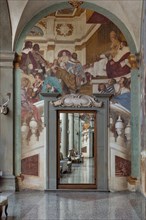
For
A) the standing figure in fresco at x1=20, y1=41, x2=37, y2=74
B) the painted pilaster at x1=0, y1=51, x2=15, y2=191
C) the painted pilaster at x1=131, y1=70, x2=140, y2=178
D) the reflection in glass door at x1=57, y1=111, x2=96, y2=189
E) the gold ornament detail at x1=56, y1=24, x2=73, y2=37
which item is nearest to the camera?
the reflection in glass door at x1=57, y1=111, x2=96, y2=189

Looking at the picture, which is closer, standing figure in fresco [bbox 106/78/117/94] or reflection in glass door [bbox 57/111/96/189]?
reflection in glass door [bbox 57/111/96/189]

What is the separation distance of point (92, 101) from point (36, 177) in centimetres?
296

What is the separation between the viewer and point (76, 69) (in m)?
12.4

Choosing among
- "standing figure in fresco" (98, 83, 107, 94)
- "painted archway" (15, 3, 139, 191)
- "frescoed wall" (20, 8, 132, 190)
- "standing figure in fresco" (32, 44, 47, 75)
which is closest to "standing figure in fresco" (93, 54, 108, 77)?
"frescoed wall" (20, 8, 132, 190)

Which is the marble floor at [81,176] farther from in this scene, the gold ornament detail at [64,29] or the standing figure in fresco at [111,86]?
the gold ornament detail at [64,29]

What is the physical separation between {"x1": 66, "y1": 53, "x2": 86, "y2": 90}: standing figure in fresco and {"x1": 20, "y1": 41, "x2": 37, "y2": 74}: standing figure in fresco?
3.65 feet

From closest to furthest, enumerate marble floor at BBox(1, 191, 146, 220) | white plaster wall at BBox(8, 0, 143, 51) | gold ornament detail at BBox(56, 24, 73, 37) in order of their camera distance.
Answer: marble floor at BBox(1, 191, 146, 220), white plaster wall at BBox(8, 0, 143, 51), gold ornament detail at BBox(56, 24, 73, 37)

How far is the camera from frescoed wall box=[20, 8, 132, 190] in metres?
12.2

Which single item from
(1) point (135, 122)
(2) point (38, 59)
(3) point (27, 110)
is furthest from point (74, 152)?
(2) point (38, 59)

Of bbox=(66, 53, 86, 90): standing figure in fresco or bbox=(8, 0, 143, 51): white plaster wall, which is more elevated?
bbox=(8, 0, 143, 51): white plaster wall

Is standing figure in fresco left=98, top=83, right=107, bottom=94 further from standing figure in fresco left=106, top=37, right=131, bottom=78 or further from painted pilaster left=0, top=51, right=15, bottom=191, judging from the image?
painted pilaster left=0, top=51, right=15, bottom=191

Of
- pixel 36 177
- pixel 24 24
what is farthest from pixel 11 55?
pixel 36 177

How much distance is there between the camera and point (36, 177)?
Answer: 40.1 ft

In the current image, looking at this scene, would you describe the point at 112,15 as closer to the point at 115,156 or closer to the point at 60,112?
the point at 60,112
